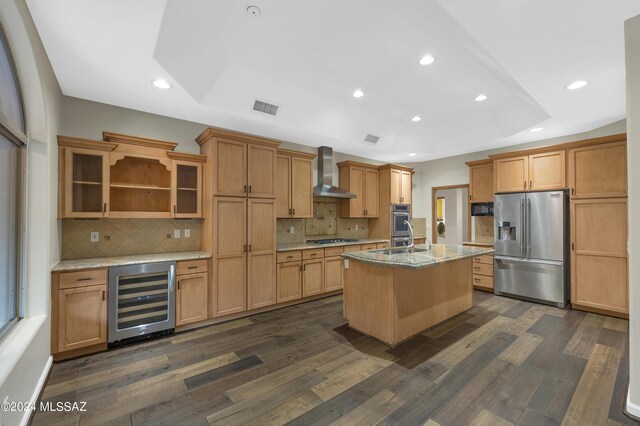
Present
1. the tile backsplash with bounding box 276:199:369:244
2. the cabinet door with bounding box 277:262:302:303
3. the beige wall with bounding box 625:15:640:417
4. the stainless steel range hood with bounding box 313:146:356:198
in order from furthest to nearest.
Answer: the stainless steel range hood with bounding box 313:146:356:198, the tile backsplash with bounding box 276:199:369:244, the cabinet door with bounding box 277:262:302:303, the beige wall with bounding box 625:15:640:417

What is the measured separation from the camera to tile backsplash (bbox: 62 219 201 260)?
315cm

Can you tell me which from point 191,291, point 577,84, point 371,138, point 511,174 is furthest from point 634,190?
point 191,291

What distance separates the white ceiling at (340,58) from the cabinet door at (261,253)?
1.27 m

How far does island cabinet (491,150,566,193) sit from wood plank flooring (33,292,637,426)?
211 centimetres

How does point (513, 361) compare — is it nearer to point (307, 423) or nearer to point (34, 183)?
point (307, 423)

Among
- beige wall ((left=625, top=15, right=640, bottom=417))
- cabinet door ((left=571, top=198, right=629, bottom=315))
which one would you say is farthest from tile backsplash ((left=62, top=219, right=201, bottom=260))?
cabinet door ((left=571, top=198, right=629, bottom=315))

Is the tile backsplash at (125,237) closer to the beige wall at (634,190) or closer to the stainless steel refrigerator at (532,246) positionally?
the beige wall at (634,190)

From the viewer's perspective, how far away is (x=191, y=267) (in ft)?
11.2

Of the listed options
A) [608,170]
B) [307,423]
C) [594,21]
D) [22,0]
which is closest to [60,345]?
[307,423]

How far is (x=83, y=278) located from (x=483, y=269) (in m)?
5.85

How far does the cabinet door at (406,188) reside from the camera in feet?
20.2

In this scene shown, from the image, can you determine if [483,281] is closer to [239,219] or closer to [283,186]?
[283,186]

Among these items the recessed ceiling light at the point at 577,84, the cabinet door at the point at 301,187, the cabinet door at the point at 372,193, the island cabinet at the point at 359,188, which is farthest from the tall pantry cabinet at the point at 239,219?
the recessed ceiling light at the point at 577,84

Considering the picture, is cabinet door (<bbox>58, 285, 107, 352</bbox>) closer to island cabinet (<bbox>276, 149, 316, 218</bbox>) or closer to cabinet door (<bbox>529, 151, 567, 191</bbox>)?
island cabinet (<bbox>276, 149, 316, 218</bbox>)
